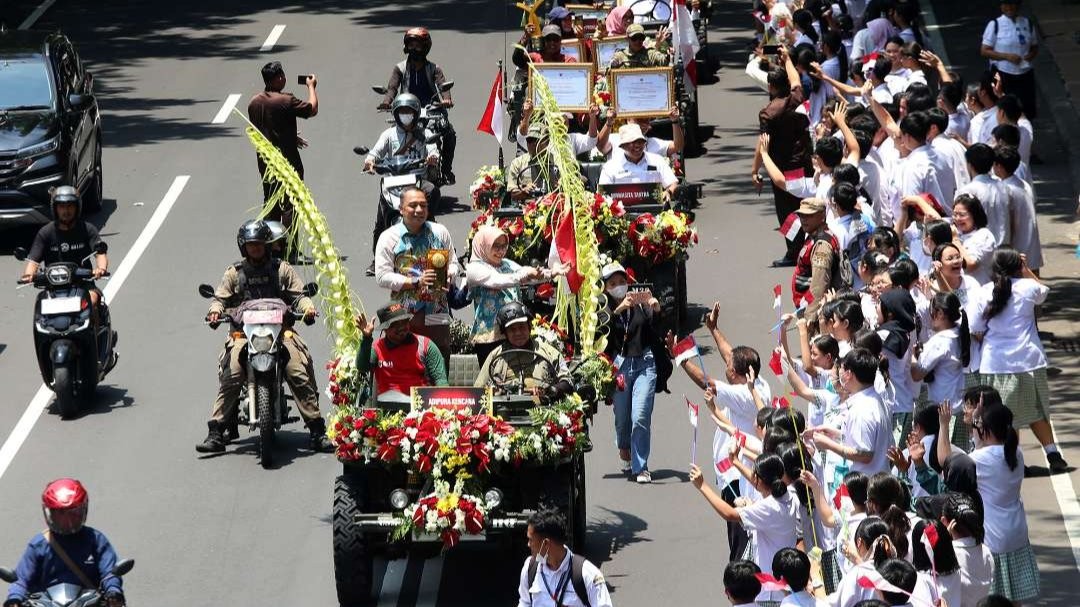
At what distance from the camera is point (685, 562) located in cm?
1399

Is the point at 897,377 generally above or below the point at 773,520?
below

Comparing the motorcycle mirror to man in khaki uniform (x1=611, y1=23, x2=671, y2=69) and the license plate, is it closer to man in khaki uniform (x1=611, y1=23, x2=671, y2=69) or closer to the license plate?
the license plate

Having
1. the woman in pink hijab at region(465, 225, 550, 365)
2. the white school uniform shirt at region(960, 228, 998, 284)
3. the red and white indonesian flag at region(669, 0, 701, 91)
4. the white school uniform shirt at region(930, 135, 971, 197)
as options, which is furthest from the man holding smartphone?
the white school uniform shirt at region(960, 228, 998, 284)

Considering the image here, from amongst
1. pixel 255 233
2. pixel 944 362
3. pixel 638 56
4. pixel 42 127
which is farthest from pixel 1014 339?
pixel 42 127

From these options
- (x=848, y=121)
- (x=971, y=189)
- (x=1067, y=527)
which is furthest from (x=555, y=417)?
(x=848, y=121)

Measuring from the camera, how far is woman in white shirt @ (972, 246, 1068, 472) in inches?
563

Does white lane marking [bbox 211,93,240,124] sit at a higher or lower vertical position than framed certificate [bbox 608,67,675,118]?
lower

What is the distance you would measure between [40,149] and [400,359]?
9473 millimetres

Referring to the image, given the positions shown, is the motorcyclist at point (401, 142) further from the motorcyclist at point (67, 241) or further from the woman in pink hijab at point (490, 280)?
the woman in pink hijab at point (490, 280)

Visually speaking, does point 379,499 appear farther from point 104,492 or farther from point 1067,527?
point 1067,527

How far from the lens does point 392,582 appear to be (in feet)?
45.5

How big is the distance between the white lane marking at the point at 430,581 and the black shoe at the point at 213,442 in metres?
2.87

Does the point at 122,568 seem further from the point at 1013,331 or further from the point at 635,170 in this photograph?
the point at 635,170

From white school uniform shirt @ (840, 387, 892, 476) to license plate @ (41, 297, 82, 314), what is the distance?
7.83 metres
